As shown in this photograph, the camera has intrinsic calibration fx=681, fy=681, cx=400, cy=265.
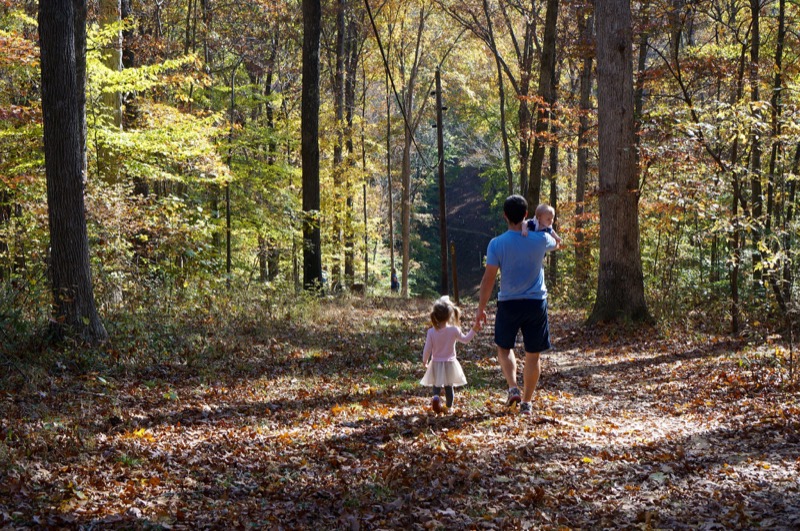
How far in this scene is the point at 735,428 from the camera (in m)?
6.37

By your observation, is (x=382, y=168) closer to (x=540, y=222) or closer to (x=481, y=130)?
(x=481, y=130)

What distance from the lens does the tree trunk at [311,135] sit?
17.8 metres

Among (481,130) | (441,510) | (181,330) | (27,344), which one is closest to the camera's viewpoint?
(441,510)

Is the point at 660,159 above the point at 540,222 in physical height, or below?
above

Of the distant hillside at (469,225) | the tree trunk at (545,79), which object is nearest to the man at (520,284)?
the tree trunk at (545,79)

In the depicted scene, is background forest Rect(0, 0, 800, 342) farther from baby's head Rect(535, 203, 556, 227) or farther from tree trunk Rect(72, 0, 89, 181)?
baby's head Rect(535, 203, 556, 227)

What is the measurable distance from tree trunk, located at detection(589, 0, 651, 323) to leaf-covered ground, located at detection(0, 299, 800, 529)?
2.85 metres

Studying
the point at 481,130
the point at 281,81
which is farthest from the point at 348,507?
the point at 481,130

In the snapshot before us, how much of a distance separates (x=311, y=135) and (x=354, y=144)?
13.6 meters

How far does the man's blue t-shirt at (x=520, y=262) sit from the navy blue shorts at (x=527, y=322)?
74 millimetres

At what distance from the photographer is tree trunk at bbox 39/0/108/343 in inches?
343

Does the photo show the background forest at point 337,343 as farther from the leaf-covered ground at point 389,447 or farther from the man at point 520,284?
the man at point 520,284

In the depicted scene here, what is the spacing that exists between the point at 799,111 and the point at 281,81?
77.2ft

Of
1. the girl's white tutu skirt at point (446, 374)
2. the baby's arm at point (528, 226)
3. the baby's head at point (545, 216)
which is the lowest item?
the girl's white tutu skirt at point (446, 374)
